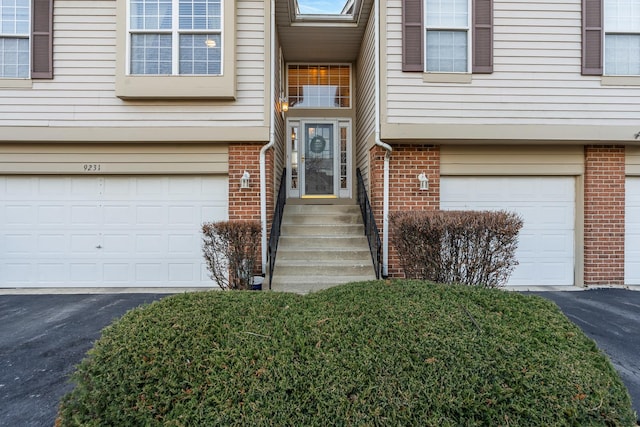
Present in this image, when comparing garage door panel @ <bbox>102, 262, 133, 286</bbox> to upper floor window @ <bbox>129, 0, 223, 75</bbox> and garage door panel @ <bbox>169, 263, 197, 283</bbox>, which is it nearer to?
garage door panel @ <bbox>169, 263, 197, 283</bbox>

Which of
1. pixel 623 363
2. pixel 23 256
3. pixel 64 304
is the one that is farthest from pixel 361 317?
pixel 23 256

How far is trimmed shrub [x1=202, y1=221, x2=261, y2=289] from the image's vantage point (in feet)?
14.7

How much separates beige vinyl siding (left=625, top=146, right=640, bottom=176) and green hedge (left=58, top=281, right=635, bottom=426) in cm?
534

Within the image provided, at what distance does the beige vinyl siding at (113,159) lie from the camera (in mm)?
5457

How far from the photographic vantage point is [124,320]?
2174 mm

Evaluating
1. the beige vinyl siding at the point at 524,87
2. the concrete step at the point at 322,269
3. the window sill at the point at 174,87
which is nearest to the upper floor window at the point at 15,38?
the window sill at the point at 174,87

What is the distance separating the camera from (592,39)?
532 centimetres

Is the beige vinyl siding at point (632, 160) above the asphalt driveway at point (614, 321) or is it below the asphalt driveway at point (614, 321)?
above

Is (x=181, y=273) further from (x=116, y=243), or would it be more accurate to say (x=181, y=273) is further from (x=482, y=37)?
(x=482, y=37)

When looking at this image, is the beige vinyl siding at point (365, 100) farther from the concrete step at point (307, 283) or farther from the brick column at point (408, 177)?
the concrete step at point (307, 283)

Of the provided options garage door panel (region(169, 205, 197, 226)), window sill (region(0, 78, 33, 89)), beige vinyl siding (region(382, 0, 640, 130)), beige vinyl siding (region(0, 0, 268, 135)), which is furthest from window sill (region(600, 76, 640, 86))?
window sill (region(0, 78, 33, 89))

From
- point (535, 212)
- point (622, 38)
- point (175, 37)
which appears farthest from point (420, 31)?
point (175, 37)

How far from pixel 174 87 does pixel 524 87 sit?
575 centimetres

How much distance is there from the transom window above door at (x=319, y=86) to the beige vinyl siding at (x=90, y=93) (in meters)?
2.29
